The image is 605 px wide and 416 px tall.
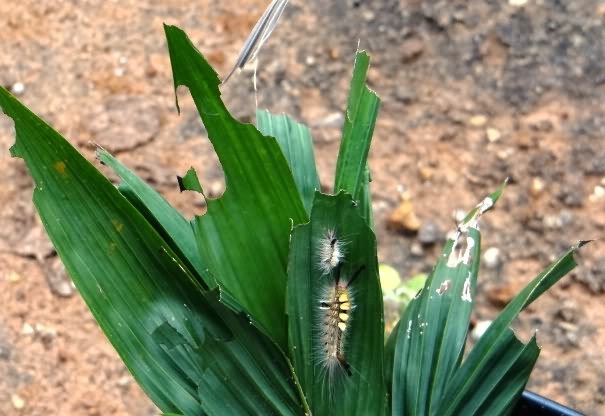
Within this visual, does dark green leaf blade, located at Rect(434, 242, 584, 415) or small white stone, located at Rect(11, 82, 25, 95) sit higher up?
small white stone, located at Rect(11, 82, 25, 95)

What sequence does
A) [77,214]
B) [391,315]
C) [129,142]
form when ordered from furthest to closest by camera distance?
1. [129,142]
2. [391,315]
3. [77,214]

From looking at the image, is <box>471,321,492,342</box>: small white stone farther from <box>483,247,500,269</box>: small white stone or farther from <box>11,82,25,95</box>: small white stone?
<box>11,82,25,95</box>: small white stone

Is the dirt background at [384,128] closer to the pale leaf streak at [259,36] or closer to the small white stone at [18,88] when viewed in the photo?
the small white stone at [18,88]

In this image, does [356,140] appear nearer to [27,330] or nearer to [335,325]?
[335,325]

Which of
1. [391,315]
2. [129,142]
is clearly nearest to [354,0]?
[129,142]

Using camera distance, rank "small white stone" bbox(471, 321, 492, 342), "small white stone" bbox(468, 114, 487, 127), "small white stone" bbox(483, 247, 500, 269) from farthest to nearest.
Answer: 1. "small white stone" bbox(468, 114, 487, 127)
2. "small white stone" bbox(483, 247, 500, 269)
3. "small white stone" bbox(471, 321, 492, 342)

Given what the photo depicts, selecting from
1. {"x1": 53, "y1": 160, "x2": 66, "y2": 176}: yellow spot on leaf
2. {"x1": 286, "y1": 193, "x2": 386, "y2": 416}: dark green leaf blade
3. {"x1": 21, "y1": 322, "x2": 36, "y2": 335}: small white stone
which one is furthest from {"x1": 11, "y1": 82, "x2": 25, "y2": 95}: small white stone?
{"x1": 286, "y1": 193, "x2": 386, "y2": 416}: dark green leaf blade

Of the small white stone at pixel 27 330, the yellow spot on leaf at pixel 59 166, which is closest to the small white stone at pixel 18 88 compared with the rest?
the small white stone at pixel 27 330

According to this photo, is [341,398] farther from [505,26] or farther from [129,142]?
[505,26]
